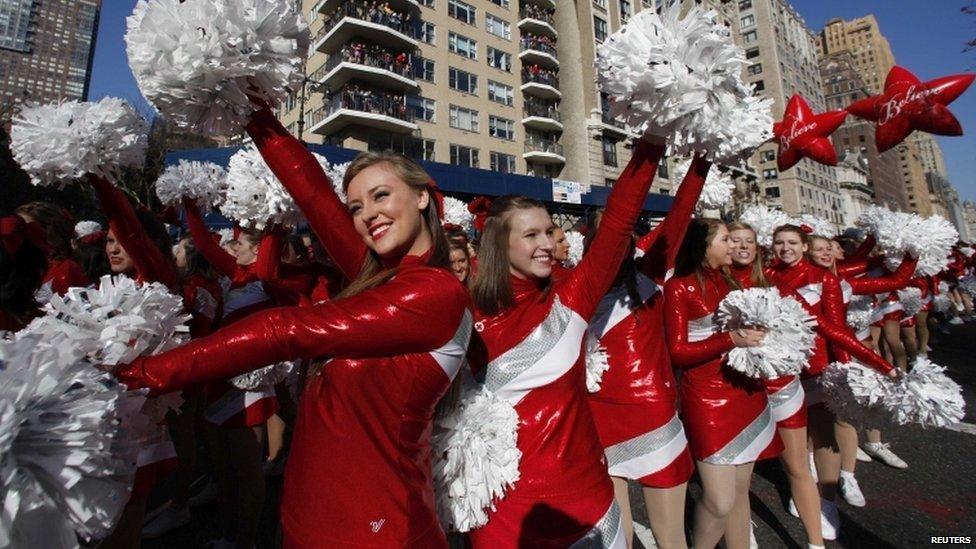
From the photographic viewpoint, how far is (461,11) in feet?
87.7

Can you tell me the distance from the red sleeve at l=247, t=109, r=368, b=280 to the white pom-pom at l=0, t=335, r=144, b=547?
82 cm

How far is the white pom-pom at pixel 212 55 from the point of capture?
51.6 inches

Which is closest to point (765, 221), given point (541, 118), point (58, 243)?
point (58, 243)

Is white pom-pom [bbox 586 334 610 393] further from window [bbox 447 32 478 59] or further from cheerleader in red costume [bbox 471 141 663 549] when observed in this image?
window [bbox 447 32 478 59]

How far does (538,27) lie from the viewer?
29141mm

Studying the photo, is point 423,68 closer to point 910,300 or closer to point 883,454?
point 910,300

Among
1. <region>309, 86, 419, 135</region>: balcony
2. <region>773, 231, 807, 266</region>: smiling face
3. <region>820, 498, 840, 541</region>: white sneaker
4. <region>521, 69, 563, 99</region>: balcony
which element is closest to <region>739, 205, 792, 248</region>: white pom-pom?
<region>773, 231, 807, 266</region>: smiling face

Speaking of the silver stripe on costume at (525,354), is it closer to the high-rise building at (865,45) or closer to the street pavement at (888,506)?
the street pavement at (888,506)

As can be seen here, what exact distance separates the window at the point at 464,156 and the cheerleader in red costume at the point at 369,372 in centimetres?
2467

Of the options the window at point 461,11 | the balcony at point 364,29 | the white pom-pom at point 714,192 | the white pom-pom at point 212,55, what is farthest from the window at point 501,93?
the white pom-pom at point 212,55

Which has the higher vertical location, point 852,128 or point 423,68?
point 852,128

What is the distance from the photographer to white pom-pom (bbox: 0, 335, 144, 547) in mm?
791

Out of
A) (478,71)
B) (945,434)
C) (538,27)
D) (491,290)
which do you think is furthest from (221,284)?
(538,27)

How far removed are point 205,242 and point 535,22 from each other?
1161 inches
